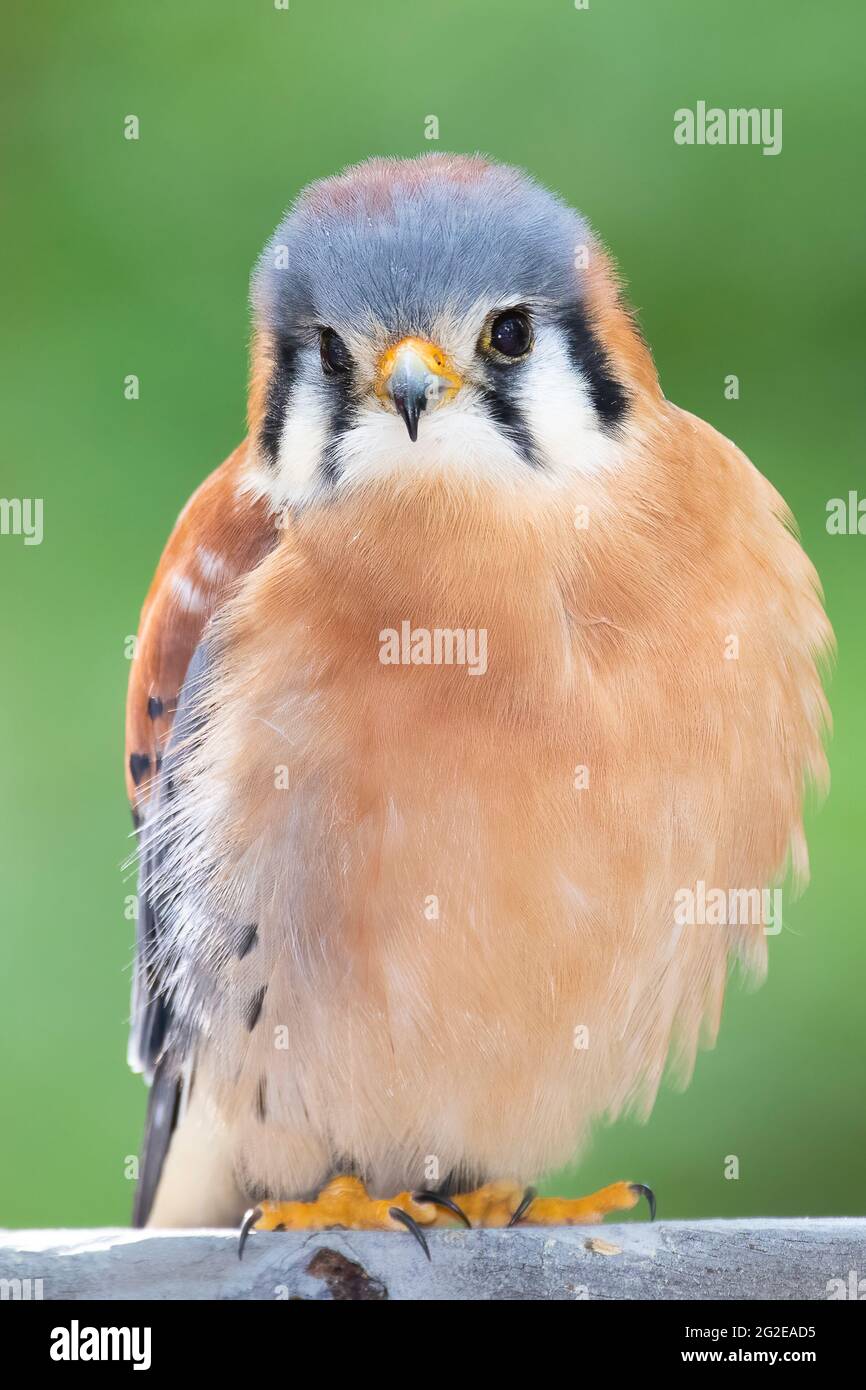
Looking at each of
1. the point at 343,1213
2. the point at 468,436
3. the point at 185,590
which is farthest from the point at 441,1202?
the point at 468,436

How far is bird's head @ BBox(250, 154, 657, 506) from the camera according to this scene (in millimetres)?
1549

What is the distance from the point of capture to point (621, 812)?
5.74 feet

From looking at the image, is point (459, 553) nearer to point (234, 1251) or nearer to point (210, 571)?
point (210, 571)

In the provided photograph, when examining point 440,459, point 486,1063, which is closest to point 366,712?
point 440,459

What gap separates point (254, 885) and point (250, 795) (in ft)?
0.36

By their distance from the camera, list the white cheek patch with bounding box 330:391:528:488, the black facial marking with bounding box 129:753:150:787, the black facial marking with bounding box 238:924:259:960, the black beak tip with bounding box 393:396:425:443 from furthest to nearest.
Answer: the black facial marking with bounding box 129:753:150:787
the black facial marking with bounding box 238:924:259:960
the white cheek patch with bounding box 330:391:528:488
the black beak tip with bounding box 393:396:425:443

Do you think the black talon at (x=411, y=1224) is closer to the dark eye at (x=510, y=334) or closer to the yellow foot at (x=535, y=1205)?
the yellow foot at (x=535, y=1205)

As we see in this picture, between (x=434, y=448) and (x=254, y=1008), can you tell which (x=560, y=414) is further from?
(x=254, y=1008)

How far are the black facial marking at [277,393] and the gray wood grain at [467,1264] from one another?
870mm

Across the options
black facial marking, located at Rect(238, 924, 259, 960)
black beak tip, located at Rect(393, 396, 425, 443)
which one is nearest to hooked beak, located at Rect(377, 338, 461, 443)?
black beak tip, located at Rect(393, 396, 425, 443)

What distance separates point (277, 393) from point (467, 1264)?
0.97 m

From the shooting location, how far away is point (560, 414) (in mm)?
1643

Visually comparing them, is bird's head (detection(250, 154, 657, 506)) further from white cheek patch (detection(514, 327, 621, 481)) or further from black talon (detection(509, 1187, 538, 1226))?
black talon (detection(509, 1187, 538, 1226))

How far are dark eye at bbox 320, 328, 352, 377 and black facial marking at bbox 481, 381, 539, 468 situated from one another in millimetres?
149
